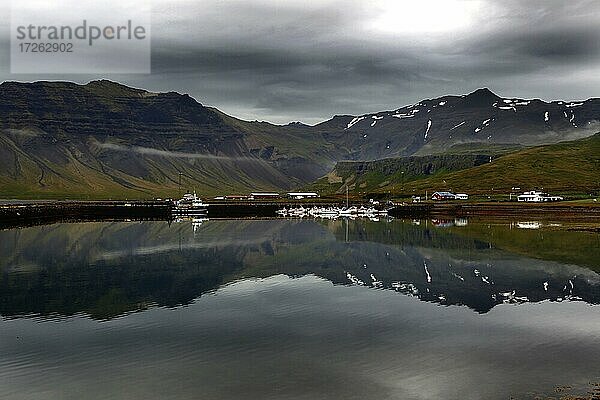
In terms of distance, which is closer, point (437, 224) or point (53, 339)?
point (53, 339)

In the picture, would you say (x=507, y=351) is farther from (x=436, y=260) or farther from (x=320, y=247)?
(x=320, y=247)

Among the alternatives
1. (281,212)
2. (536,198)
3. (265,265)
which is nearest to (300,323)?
(265,265)

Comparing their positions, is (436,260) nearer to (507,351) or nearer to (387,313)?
(387,313)

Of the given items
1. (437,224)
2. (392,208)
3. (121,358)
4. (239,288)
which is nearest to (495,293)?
(239,288)

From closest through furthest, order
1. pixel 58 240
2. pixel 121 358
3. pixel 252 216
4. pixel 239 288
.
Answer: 1. pixel 121 358
2. pixel 239 288
3. pixel 58 240
4. pixel 252 216

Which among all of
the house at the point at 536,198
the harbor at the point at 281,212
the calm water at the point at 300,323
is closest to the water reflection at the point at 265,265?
the calm water at the point at 300,323

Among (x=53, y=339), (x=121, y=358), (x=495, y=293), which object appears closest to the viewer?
(x=121, y=358)

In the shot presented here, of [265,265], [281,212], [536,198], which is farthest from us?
[281,212]

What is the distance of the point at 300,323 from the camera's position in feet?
132

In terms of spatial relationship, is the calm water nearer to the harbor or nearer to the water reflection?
the water reflection

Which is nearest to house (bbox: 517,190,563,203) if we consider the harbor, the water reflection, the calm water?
the harbor

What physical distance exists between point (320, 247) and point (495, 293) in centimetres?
4419

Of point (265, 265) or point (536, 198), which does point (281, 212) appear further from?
point (265, 265)

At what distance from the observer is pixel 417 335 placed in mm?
36812
